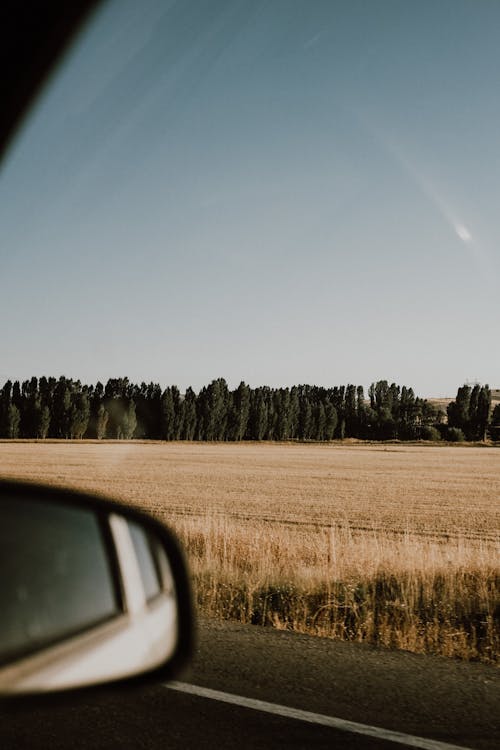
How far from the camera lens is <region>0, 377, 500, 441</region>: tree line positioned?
118 m

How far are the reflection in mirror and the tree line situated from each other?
114m

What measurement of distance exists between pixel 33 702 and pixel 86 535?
1.59 feet

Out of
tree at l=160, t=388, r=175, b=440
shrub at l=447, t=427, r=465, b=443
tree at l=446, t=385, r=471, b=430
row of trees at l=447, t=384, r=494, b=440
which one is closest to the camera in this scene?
tree at l=160, t=388, r=175, b=440

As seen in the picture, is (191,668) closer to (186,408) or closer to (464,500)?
(464,500)

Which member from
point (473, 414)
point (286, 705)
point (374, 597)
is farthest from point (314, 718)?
point (473, 414)

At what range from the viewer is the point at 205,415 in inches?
5022

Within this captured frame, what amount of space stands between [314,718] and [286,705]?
26 cm

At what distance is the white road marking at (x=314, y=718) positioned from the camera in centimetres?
371

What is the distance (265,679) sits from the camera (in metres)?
4.71

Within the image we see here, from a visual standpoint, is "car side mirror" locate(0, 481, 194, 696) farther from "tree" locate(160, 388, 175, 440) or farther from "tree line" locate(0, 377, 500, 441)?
"tree" locate(160, 388, 175, 440)

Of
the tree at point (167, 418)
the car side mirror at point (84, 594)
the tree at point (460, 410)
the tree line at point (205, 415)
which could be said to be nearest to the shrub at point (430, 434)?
the tree line at point (205, 415)

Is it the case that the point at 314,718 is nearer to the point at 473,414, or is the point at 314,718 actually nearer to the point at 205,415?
the point at 205,415

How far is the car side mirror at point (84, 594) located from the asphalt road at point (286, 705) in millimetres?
2088

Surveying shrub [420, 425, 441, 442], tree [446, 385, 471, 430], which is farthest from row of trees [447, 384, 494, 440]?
shrub [420, 425, 441, 442]
